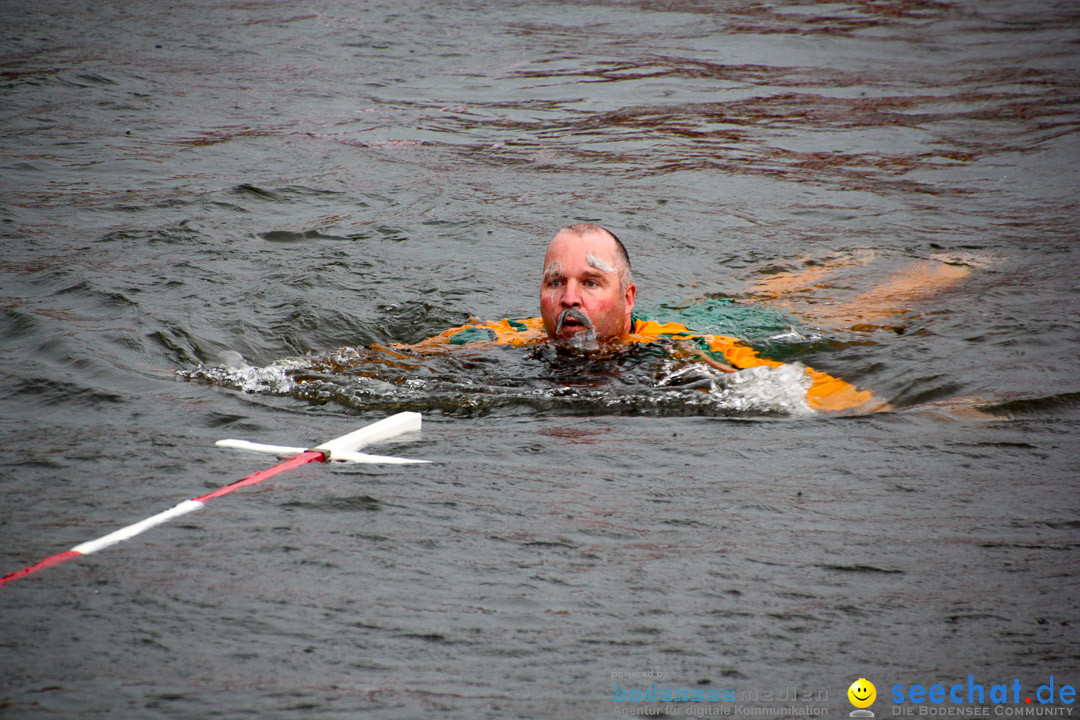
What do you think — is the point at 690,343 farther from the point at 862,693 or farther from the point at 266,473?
the point at 862,693

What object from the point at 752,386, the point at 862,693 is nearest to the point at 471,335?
the point at 752,386

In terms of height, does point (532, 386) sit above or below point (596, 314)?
below

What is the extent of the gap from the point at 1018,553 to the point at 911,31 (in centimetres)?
1583

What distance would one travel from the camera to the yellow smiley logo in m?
2.46

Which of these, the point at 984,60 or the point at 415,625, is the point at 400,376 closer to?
the point at 415,625

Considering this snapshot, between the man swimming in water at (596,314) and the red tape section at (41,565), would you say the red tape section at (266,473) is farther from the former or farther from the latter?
the man swimming in water at (596,314)

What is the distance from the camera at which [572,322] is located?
570cm

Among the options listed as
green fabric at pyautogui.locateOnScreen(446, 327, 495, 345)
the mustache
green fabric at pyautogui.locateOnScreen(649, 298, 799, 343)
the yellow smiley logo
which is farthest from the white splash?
the yellow smiley logo

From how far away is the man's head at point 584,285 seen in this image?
572 centimetres

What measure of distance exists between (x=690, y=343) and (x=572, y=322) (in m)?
0.69

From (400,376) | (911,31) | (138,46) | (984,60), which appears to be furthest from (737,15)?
(400,376)

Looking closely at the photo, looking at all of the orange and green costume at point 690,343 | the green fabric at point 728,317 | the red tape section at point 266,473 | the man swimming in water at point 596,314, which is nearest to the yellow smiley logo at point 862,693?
the red tape section at point 266,473

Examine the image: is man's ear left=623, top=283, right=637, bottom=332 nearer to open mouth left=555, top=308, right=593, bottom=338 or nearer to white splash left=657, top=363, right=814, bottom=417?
open mouth left=555, top=308, right=593, bottom=338

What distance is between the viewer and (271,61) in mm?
14250
